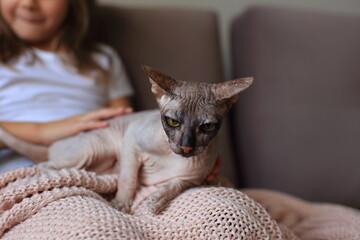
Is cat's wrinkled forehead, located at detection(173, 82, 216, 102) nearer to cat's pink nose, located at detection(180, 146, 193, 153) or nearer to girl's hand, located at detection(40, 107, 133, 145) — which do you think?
cat's pink nose, located at detection(180, 146, 193, 153)

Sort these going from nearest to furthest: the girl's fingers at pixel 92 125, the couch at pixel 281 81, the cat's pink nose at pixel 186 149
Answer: the cat's pink nose at pixel 186 149, the girl's fingers at pixel 92 125, the couch at pixel 281 81

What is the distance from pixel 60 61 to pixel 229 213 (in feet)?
2.98

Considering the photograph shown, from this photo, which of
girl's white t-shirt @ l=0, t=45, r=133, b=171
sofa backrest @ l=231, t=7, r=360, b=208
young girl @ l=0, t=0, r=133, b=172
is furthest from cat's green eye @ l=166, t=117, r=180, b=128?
sofa backrest @ l=231, t=7, r=360, b=208

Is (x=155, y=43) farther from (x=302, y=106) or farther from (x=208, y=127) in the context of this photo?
(x=208, y=127)

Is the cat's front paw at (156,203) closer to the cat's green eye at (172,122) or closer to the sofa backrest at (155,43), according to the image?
the cat's green eye at (172,122)

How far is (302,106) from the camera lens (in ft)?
4.99

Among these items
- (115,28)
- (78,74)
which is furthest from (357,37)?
(78,74)

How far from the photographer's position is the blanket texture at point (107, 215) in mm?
706

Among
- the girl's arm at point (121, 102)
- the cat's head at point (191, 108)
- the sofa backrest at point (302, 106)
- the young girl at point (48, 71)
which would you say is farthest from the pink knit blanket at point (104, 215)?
the sofa backrest at point (302, 106)

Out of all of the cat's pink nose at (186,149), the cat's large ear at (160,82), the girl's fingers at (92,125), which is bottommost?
the girl's fingers at (92,125)

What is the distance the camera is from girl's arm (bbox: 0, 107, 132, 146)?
3.45 ft

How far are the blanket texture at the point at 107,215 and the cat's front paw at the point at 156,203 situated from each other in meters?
0.01

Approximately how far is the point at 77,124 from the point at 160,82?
1.47 ft

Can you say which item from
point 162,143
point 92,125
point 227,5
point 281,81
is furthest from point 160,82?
point 227,5
